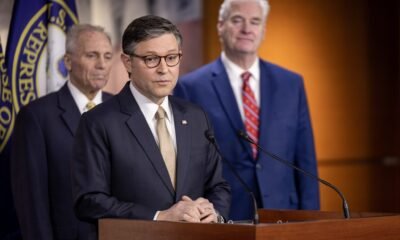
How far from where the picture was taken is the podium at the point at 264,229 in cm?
254

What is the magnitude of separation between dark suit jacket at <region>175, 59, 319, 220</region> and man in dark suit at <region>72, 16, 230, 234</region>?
4.09 ft

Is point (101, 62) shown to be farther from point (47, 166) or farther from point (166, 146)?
point (166, 146)

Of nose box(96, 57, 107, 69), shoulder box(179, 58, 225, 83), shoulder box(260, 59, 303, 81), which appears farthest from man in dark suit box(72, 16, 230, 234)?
shoulder box(260, 59, 303, 81)

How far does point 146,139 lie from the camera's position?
10.7 ft

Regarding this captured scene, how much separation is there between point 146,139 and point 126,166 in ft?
0.42

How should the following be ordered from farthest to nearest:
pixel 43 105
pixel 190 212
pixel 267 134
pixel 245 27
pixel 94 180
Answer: pixel 245 27
pixel 267 134
pixel 43 105
pixel 94 180
pixel 190 212

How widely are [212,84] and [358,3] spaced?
2.94 metres

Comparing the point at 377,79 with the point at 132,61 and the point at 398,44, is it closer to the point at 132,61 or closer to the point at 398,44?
the point at 398,44

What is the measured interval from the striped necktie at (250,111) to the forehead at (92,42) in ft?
2.60

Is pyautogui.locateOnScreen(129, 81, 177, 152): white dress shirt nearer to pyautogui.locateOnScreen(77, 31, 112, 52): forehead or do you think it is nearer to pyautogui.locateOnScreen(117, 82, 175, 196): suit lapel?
pyautogui.locateOnScreen(117, 82, 175, 196): suit lapel

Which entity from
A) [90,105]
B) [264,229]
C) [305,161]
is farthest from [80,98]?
[264,229]

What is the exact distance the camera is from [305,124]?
4891 millimetres

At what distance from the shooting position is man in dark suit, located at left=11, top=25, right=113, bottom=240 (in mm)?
4195

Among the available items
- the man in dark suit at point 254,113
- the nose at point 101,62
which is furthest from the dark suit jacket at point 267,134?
the nose at point 101,62
